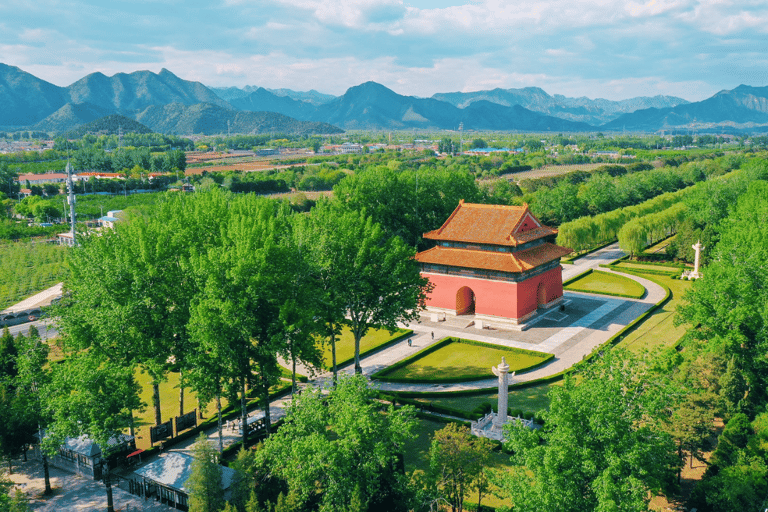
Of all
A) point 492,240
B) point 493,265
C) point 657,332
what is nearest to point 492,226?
point 492,240

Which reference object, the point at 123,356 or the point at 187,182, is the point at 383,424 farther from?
the point at 187,182

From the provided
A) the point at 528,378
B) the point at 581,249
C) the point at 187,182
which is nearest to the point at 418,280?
the point at 528,378

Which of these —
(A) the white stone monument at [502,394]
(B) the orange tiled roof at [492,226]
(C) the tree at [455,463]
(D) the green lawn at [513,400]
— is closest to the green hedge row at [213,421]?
(D) the green lawn at [513,400]

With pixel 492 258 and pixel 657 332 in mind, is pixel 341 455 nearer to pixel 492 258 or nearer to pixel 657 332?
pixel 492 258

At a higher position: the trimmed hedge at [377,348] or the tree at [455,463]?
the tree at [455,463]

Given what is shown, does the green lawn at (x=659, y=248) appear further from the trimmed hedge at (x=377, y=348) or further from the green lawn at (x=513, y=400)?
the green lawn at (x=513, y=400)

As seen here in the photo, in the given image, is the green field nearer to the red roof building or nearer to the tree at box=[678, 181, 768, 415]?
the red roof building

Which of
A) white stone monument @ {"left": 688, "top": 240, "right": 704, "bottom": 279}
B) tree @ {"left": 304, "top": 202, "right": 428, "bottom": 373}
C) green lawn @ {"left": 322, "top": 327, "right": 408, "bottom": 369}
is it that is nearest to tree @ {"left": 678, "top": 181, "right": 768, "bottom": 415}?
tree @ {"left": 304, "top": 202, "right": 428, "bottom": 373}
